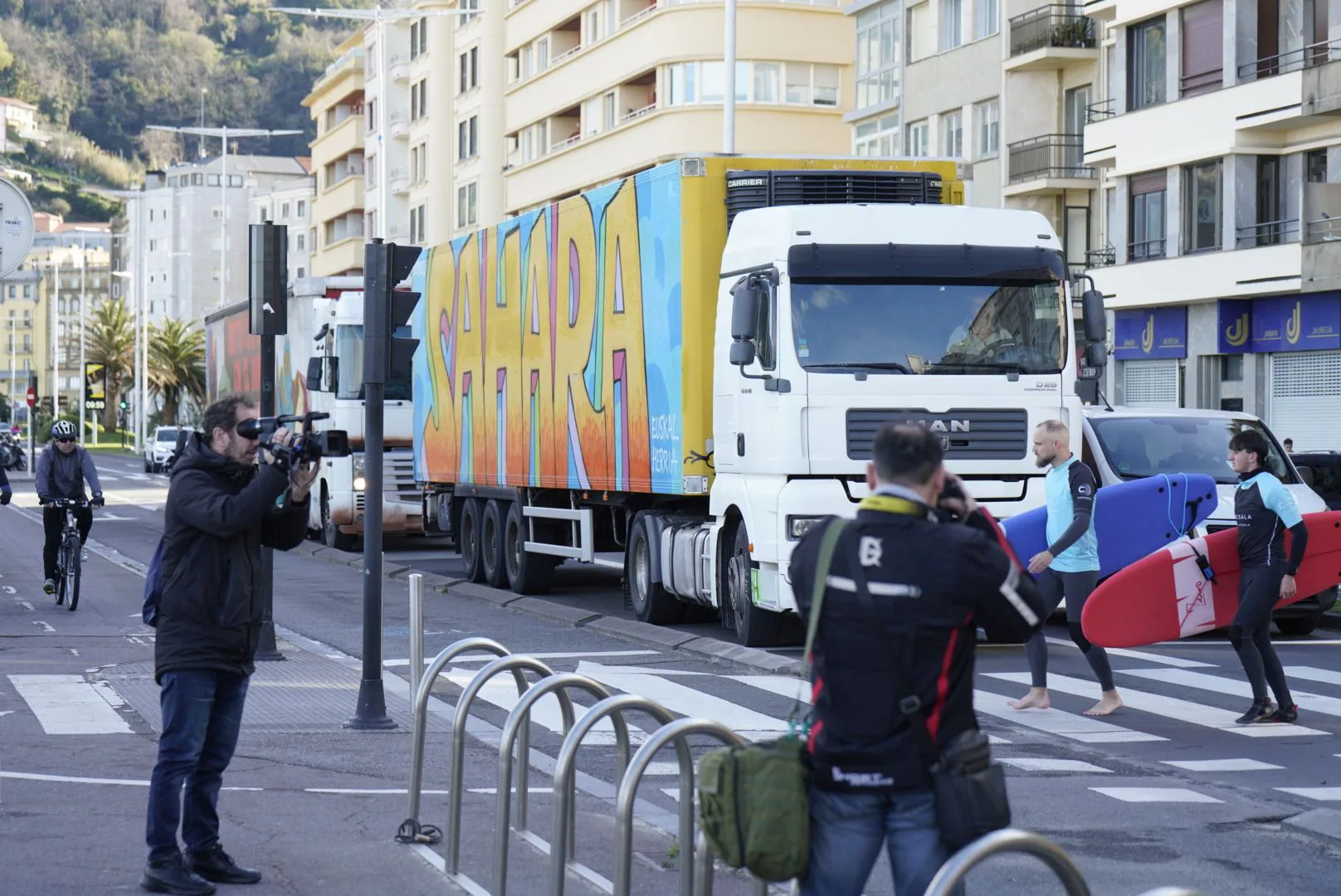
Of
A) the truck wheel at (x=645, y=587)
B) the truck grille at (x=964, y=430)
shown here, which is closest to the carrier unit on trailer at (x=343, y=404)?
the truck wheel at (x=645, y=587)

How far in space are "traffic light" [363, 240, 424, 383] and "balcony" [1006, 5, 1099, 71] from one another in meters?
33.3

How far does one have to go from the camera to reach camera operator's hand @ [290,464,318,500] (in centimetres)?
786

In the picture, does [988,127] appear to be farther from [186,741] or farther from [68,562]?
[186,741]

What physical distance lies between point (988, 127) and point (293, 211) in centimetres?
10372

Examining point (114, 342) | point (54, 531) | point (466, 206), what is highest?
point (466, 206)

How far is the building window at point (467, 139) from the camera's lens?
71.6 meters

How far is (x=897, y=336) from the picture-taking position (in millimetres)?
15461

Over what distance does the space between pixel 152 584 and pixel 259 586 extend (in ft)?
1.33

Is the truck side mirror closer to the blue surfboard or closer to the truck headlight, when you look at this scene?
the blue surfboard

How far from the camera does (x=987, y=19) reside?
47.1 metres

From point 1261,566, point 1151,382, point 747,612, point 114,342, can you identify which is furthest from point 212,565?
point 114,342

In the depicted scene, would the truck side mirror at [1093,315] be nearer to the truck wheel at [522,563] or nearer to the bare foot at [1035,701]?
the bare foot at [1035,701]

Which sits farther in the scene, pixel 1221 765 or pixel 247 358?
pixel 247 358

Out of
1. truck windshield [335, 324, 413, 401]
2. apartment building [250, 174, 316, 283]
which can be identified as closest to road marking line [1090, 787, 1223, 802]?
truck windshield [335, 324, 413, 401]
